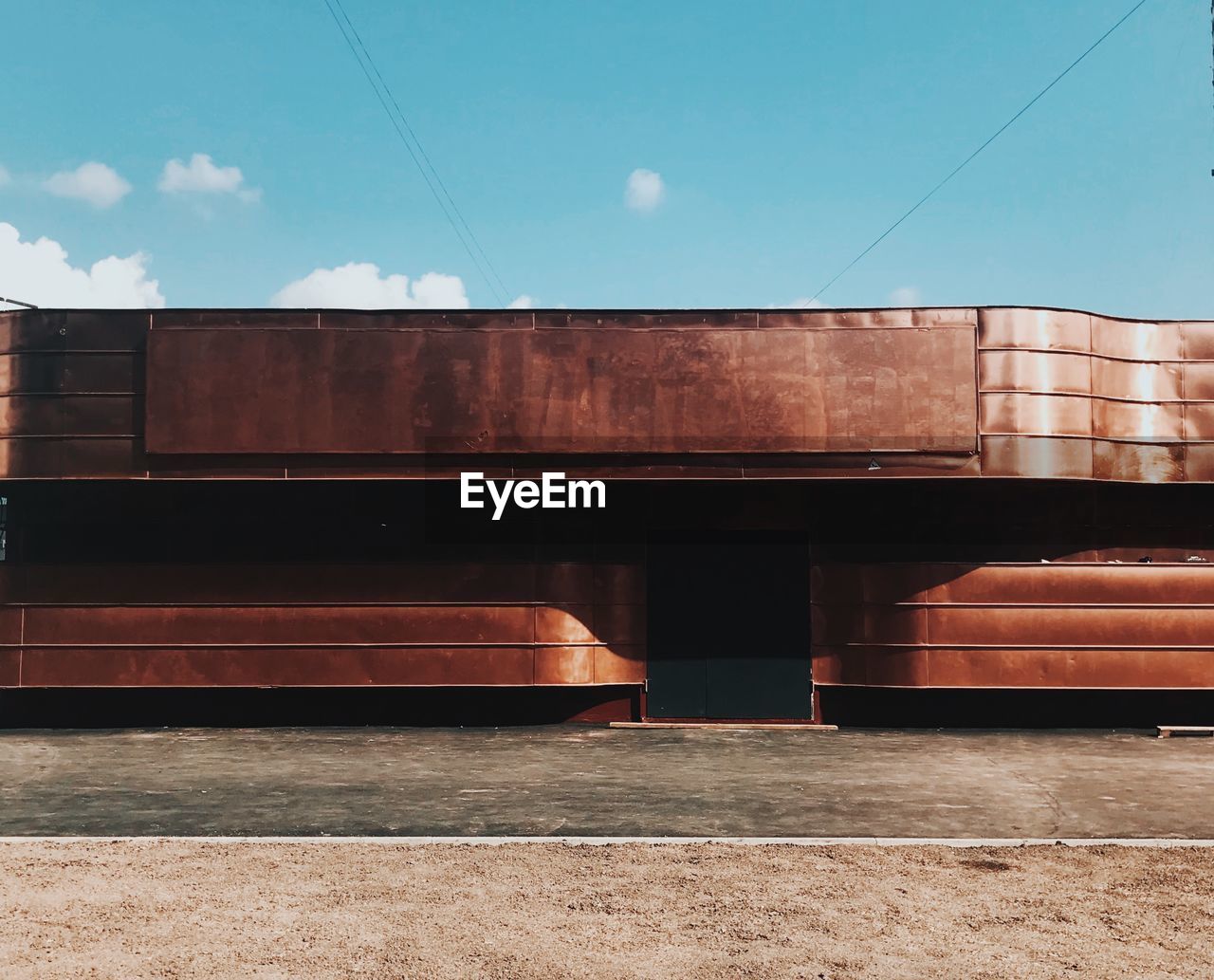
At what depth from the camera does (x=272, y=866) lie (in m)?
10.9

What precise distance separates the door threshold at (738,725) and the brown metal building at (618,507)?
0.24 metres

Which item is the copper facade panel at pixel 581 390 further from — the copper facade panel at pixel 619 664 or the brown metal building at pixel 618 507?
the copper facade panel at pixel 619 664

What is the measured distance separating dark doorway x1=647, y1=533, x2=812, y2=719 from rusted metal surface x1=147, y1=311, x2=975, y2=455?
9.04 feet

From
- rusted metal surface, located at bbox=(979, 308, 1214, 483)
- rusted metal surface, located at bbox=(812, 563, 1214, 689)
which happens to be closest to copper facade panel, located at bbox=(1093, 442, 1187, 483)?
rusted metal surface, located at bbox=(979, 308, 1214, 483)

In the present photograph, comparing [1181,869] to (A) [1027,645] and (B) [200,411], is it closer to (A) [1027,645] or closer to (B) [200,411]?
(A) [1027,645]

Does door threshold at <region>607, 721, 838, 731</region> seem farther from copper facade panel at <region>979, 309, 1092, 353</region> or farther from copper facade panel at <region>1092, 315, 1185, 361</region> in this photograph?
copper facade panel at <region>1092, 315, 1185, 361</region>

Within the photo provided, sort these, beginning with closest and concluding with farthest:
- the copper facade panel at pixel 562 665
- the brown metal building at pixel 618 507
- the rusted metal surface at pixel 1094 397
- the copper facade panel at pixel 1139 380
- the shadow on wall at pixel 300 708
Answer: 1. the rusted metal surface at pixel 1094 397
2. the brown metal building at pixel 618 507
3. the copper facade panel at pixel 1139 380
4. the copper facade panel at pixel 562 665
5. the shadow on wall at pixel 300 708

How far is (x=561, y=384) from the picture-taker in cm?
1984

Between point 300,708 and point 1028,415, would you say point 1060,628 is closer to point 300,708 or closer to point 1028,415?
point 1028,415

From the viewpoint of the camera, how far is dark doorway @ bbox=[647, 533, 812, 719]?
2105 centimetres

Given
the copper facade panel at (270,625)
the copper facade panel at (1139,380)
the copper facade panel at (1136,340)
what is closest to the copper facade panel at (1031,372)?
the copper facade panel at (1139,380)

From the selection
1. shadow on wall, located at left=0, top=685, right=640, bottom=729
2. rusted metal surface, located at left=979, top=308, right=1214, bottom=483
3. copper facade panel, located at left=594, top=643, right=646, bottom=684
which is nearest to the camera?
rusted metal surface, located at left=979, top=308, right=1214, bottom=483

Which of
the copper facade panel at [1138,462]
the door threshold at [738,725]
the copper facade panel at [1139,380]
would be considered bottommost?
the door threshold at [738,725]

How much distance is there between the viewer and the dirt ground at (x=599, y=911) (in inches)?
324
